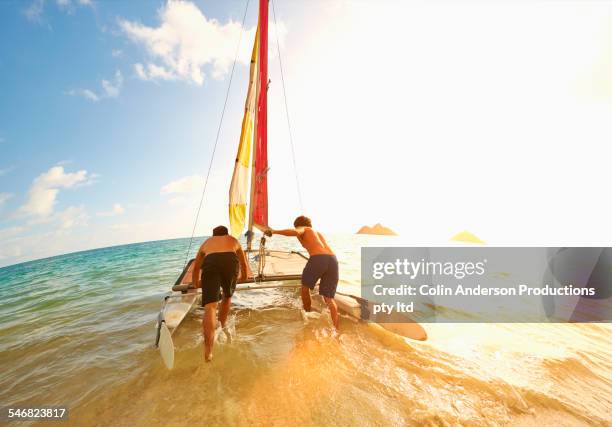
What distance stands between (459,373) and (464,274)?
41.7ft

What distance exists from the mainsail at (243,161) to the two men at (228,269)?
4.09 meters

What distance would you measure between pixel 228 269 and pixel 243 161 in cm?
522

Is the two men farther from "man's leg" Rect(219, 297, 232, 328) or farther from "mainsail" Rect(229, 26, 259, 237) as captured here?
"mainsail" Rect(229, 26, 259, 237)

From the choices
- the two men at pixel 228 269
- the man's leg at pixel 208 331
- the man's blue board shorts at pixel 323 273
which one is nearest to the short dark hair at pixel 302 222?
the two men at pixel 228 269

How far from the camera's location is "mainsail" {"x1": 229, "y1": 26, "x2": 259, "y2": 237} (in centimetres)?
804

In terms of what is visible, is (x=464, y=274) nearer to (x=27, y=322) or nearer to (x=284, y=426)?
(x=284, y=426)

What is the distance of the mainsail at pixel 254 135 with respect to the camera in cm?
799

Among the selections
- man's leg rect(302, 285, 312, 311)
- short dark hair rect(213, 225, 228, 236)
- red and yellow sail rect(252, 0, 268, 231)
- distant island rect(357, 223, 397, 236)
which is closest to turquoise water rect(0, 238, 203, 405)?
short dark hair rect(213, 225, 228, 236)

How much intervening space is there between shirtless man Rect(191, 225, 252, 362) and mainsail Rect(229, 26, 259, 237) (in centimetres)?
417

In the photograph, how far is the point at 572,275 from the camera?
7832 mm

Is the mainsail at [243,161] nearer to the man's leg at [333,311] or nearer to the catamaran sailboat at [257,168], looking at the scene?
the catamaran sailboat at [257,168]

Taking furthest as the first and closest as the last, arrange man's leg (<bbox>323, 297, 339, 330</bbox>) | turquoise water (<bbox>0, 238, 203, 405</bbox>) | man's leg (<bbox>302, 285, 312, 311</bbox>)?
man's leg (<bbox>302, 285, 312, 311</bbox>) < man's leg (<bbox>323, 297, 339, 330</bbox>) < turquoise water (<bbox>0, 238, 203, 405</bbox>)

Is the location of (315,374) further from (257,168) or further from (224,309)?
(257,168)

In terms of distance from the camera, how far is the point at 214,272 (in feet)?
12.4
